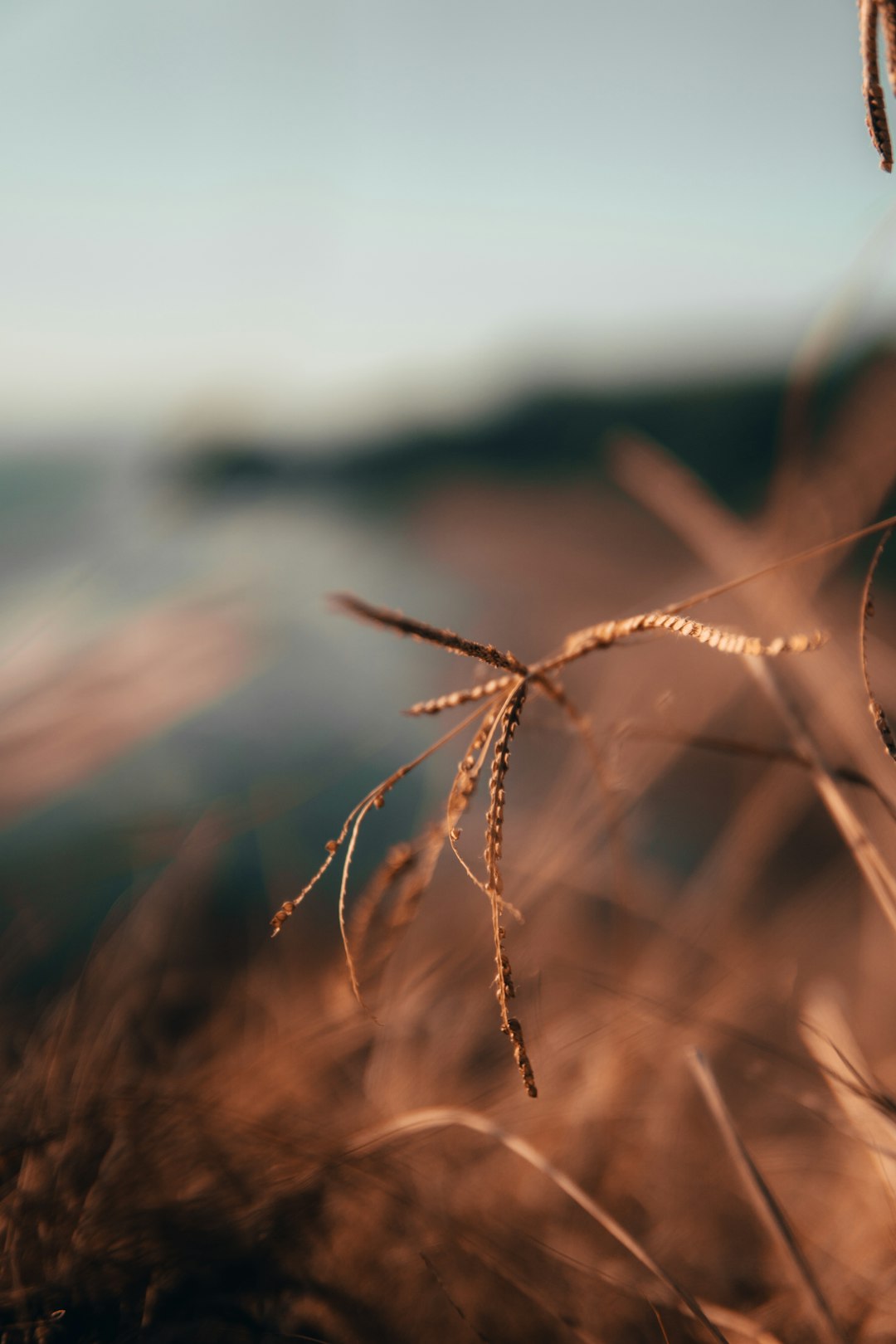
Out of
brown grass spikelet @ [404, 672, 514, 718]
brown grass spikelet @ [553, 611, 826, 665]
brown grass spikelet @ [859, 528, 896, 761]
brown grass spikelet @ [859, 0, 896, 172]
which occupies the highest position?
brown grass spikelet @ [859, 0, 896, 172]

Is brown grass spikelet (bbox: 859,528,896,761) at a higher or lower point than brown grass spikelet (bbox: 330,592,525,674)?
lower

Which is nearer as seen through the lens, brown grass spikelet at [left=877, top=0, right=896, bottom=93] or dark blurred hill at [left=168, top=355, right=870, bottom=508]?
brown grass spikelet at [left=877, top=0, right=896, bottom=93]

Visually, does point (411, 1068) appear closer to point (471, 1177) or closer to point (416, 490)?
point (471, 1177)

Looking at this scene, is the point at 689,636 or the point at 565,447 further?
the point at 565,447

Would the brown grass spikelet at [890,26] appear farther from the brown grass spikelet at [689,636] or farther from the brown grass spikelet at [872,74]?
the brown grass spikelet at [689,636]

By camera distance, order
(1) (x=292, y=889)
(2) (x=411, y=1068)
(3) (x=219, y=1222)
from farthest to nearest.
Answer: (1) (x=292, y=889) < (2) (x=411, y=1068) < (3) (x=219, y=1222)

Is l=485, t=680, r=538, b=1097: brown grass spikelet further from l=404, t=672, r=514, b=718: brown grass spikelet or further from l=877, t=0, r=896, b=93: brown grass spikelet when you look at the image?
l=877, t=0, r=896, b=93: brown grass spikelet

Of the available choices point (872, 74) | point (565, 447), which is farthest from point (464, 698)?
point (565, 447)

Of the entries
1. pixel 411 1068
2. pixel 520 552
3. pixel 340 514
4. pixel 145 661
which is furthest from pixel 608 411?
pixel 411 1068

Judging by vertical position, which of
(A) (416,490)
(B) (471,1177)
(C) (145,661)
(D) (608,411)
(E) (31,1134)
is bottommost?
(B) (471,1177)

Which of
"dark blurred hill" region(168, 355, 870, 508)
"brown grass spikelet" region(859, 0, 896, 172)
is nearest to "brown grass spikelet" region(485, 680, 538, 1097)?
"brown grass spikelet" region(859, 0, 896, 172)

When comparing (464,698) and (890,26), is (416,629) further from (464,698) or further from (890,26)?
(890,26)
